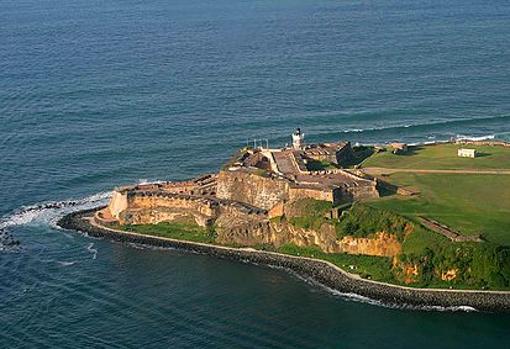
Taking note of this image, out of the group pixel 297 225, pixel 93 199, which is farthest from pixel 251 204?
pixel 93 199

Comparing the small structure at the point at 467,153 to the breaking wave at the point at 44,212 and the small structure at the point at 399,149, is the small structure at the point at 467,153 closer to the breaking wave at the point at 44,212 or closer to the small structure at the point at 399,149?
the small structure at the point at 399,149

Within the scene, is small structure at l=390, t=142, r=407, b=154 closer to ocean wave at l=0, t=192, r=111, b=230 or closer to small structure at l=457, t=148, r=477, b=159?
small structure at l=457, t=148, r=477, b=159

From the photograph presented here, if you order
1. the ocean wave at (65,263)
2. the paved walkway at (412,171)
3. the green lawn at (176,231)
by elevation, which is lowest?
the ocean wave at (65,263)

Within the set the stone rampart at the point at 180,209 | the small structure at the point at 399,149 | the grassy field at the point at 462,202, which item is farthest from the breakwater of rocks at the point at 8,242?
the small structure at the point at 399,149

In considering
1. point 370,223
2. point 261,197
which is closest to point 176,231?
point 261,197

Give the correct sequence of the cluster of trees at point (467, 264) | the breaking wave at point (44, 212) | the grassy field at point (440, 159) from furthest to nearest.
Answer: the grassy field at point (440, 159)
the breaking wave at point (44, 212)
the cluster of trees at point (467, 264)
